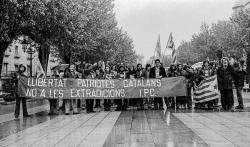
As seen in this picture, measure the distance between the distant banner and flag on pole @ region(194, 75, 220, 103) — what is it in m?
0.68

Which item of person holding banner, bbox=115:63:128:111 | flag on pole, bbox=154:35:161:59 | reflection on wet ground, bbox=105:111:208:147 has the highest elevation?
flag on pole, bbox=154:35:161:59

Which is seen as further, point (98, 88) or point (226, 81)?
point (98, 88)

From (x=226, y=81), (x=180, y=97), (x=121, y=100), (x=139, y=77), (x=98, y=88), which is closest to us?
(x=226, y=81)

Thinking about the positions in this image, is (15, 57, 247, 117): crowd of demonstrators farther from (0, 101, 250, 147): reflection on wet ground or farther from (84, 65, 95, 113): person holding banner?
(0, 101, 250, 147): reflection on wet ground

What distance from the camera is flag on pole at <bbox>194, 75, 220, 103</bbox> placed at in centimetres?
1460

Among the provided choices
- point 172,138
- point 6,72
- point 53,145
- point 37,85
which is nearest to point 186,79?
point 37,85

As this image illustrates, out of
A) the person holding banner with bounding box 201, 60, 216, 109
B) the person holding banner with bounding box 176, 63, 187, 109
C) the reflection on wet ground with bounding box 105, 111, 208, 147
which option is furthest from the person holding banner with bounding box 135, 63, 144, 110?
the reflection on wet ground with bounding box 105, 111, 208, 147

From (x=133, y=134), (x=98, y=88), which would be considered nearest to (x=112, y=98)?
(x=98, y=88)

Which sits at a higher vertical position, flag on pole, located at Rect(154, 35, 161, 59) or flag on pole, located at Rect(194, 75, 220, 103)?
flag on pole, located at Rect(154, 35, 161, 59)

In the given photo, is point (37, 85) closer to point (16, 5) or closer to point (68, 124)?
point (68, 124)

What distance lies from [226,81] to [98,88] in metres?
5.03

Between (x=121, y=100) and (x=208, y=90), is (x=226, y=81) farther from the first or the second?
(x=121, y=100)

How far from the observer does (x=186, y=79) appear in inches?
620

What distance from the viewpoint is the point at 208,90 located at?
14836 millimetres
